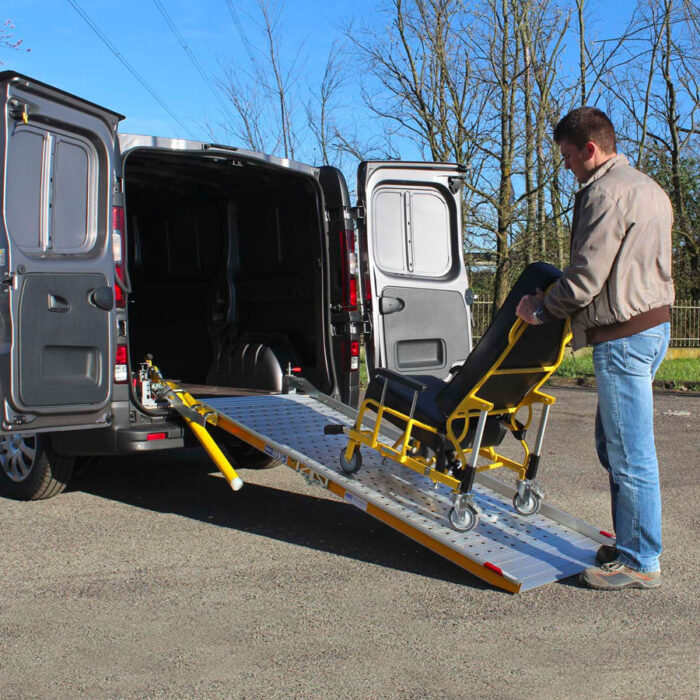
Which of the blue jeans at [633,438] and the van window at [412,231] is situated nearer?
the blue jeans at [633,438]

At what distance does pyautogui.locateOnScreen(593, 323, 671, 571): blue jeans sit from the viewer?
4.10 meters

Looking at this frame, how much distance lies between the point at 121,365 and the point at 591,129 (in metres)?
3.08

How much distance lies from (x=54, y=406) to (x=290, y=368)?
2.28 meters

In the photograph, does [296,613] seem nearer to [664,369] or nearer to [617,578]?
[617,578]

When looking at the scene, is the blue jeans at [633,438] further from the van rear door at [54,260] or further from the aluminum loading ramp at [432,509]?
the van rear door at [54,260]

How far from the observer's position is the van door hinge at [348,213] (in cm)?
648

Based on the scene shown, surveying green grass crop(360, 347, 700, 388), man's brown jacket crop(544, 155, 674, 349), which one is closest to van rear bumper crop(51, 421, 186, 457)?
man's brown jacket crop(544, 155, 674, 349)

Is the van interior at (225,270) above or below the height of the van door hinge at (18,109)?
below

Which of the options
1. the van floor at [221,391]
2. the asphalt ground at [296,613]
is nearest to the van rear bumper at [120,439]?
the asphalt ground at [296,613]

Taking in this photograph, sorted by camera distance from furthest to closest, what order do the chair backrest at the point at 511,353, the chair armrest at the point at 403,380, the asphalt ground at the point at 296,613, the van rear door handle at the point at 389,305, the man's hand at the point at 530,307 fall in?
1. the van rear door handle at the point at 389,305
2. the chair armrest at the point at 403,380
3. the chair backrest at the point at 511,353
4. the man's hand at the point at 530,307
5. the asphalt ground at the point at 296,613

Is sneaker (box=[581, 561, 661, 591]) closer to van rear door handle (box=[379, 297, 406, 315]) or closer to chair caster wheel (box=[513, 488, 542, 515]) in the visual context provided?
chair caster wheel (box=[513, 488, 542, 515])

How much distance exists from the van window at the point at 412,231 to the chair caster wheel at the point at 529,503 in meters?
2.32

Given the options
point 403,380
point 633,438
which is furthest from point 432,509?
point 633,438

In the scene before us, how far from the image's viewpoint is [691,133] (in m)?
23.2
